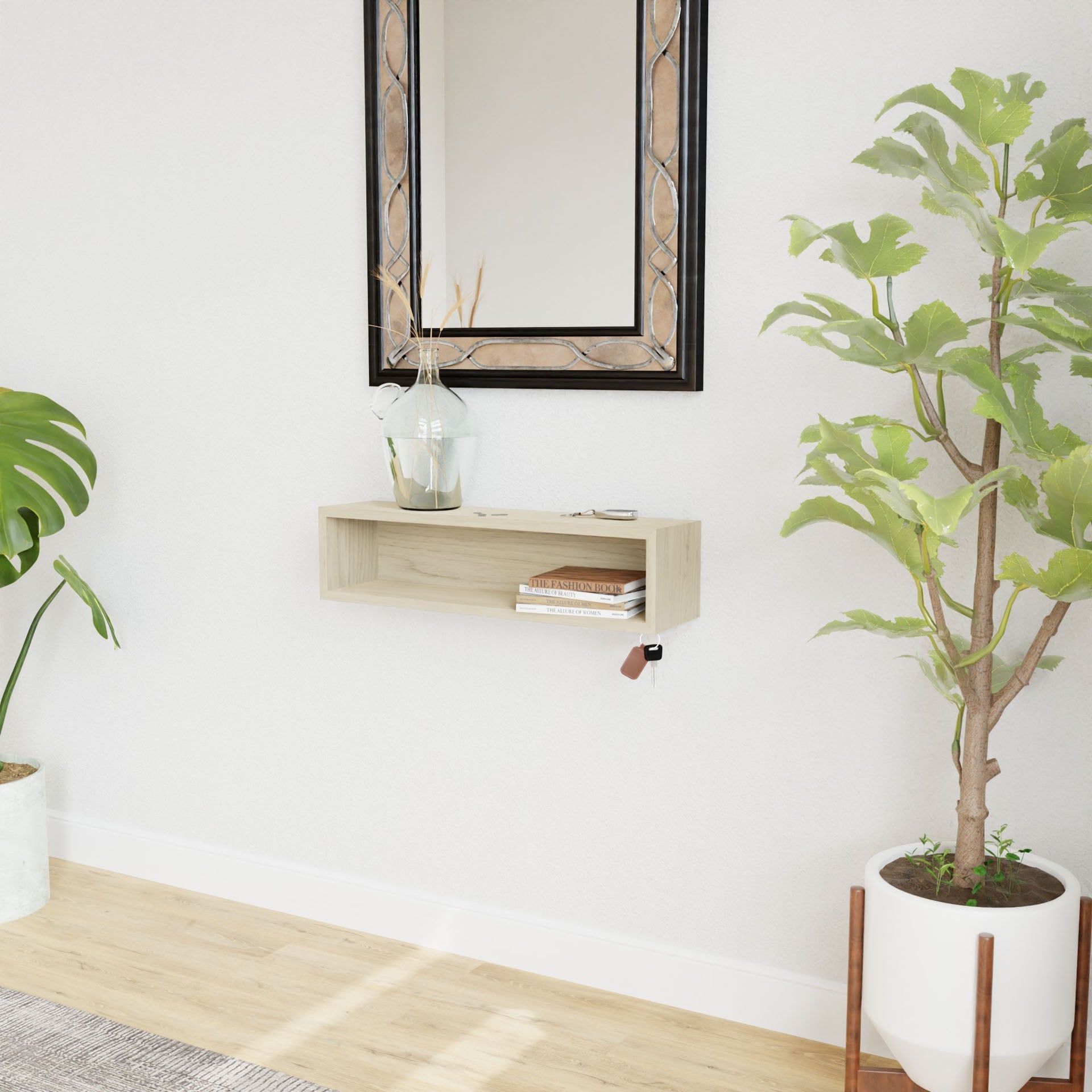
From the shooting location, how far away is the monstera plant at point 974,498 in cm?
150

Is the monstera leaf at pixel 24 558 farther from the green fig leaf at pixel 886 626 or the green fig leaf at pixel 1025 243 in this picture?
the green fig leaf at pixel 1025 243

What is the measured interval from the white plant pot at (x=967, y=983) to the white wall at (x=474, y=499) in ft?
1.04

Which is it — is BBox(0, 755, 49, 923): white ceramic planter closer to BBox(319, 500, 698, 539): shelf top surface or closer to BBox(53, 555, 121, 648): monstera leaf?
BBox(53, 555, 121, 648): monstera leaf

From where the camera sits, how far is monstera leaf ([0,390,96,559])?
2.39m

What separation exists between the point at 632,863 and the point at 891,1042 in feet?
2.20

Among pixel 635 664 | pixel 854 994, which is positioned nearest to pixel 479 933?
pixel 635 664

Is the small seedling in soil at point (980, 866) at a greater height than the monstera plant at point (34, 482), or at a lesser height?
lesser

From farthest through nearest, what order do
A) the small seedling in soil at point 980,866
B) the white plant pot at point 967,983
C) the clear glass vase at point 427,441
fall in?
1. the clear glass vase at point 427,441
2. the small seedling in soil at point 980,866
3. the white plant pot at point 967,983

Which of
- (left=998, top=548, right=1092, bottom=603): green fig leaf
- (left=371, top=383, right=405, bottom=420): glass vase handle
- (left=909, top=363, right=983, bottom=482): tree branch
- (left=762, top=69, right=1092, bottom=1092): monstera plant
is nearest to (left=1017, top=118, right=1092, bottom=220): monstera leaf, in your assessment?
(left=762, top=69, right=1092, bottom=1092): monstera plant

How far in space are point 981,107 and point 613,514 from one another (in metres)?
0.92

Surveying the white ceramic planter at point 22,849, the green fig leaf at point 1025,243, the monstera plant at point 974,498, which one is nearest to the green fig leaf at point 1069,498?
the monstera plant at point 974,498

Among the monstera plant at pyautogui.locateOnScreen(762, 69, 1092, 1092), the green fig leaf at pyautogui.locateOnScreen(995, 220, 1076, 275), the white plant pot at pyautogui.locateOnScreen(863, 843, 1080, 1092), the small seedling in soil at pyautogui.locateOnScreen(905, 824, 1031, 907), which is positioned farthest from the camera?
the small seedling in soil at pyautogui.locateOnScreen(905, 824, 1031, 907)

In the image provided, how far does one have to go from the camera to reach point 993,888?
5.66ft

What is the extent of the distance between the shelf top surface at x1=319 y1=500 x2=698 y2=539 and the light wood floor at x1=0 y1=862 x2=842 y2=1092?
3.04 feet
